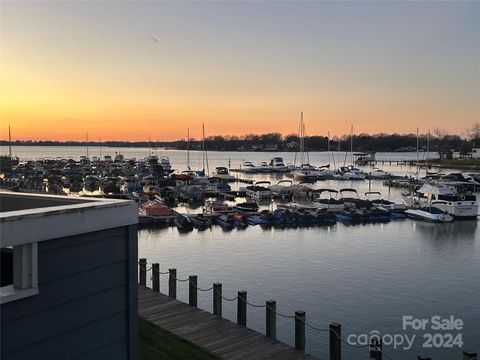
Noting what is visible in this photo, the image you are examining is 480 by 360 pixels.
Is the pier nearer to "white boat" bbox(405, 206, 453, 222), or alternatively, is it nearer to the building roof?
the building roof

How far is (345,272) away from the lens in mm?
24266

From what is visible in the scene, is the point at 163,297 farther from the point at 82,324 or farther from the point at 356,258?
the point at 356,258

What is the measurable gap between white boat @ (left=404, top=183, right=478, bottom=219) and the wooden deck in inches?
1357

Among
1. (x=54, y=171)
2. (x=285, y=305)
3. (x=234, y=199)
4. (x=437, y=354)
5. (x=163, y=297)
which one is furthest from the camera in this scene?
(x=54, y=171)

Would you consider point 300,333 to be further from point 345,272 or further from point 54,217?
point 345,272

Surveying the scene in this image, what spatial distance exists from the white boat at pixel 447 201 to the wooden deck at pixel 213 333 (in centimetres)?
3446

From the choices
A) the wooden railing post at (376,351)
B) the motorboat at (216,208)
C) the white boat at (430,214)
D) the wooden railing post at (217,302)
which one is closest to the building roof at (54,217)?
the wooden railing post at (376,351)

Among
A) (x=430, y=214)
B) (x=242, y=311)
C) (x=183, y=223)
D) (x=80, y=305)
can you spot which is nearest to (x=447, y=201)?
(x=430, y=214)

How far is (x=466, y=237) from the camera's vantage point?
35.2 metres

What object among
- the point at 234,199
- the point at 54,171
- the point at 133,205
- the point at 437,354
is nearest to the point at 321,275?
the point at 437,354

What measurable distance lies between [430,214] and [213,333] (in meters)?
33.0

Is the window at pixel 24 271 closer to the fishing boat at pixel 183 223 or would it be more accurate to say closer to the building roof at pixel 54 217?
the building roof at pixel 54 217

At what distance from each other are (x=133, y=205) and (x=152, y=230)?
30.9m

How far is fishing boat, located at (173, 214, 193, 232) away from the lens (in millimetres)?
35906
